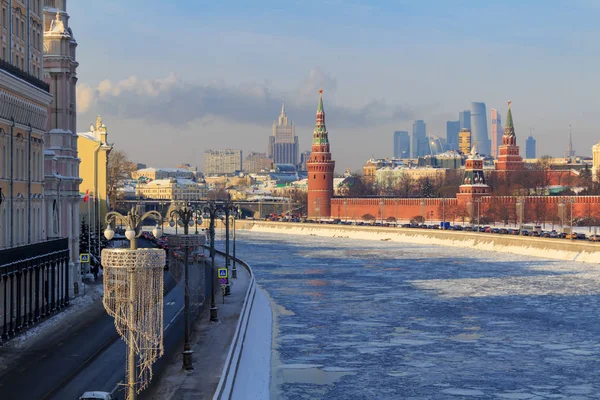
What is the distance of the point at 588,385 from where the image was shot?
87.3 feet

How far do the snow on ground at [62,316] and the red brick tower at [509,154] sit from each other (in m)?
131

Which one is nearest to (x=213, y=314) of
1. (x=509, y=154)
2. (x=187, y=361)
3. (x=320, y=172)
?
(x=187, y=361)

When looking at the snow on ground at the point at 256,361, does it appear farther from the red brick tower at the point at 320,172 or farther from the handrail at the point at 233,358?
the red brick tower at the point at 320,172

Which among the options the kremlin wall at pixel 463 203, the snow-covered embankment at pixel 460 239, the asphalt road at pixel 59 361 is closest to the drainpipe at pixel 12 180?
the asphalt road at pixel 59 361

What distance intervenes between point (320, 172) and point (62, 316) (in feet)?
399

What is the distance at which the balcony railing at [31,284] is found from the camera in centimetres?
2981

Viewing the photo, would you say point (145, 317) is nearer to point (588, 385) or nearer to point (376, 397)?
point (376, 397)

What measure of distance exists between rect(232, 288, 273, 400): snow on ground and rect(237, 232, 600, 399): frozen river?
0.35 meters

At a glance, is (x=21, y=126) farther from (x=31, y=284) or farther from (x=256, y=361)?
(x=256, y=361)

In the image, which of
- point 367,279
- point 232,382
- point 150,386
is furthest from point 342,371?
point 367,279

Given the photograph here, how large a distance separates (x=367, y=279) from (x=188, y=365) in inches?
1357

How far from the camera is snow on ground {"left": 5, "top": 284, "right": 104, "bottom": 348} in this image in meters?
29.4

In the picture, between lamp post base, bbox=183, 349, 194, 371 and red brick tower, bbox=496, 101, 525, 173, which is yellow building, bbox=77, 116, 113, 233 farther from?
red brick tower, bbox=496, 101, 525, 173

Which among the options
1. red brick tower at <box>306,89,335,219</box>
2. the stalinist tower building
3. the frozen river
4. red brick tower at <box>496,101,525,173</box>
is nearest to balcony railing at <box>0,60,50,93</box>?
the stalinist tower building
